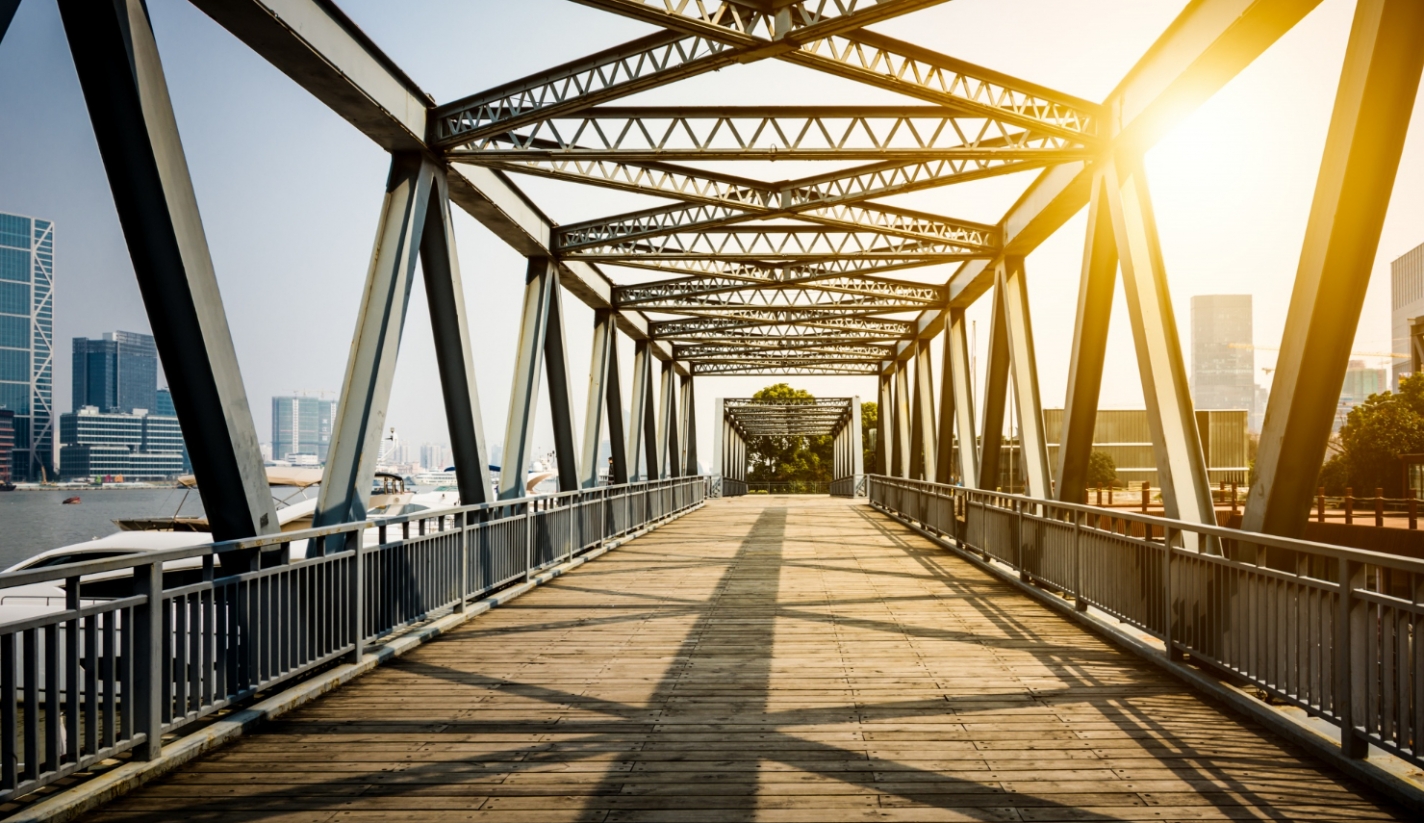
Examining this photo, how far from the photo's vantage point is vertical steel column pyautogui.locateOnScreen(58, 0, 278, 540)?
493 centimetres

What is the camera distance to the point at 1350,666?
414 centimetres

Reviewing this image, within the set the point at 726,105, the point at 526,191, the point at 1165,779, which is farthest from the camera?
the point at 526,191

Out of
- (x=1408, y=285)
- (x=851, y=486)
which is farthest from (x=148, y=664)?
(x=1408, y=285)

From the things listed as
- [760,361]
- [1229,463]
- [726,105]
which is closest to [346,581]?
[726,105]

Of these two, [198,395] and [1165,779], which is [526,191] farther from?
[1165,779]

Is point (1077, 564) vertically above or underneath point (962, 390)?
underneath

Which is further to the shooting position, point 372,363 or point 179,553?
point 372,363

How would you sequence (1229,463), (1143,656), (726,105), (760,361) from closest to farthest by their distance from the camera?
1. (1143,656)
2. (726,105)
3. (760,361)
4. (1229,463)

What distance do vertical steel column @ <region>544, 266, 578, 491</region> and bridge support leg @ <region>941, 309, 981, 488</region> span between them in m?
7.83

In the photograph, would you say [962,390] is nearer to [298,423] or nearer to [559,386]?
[559,386]

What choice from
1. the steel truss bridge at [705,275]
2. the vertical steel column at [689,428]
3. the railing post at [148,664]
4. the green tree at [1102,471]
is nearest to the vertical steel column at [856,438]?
the vertical steel column at [689,428]

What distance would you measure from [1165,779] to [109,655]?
14.8 feet

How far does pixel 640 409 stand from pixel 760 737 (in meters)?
20.9

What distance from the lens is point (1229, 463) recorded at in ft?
181
